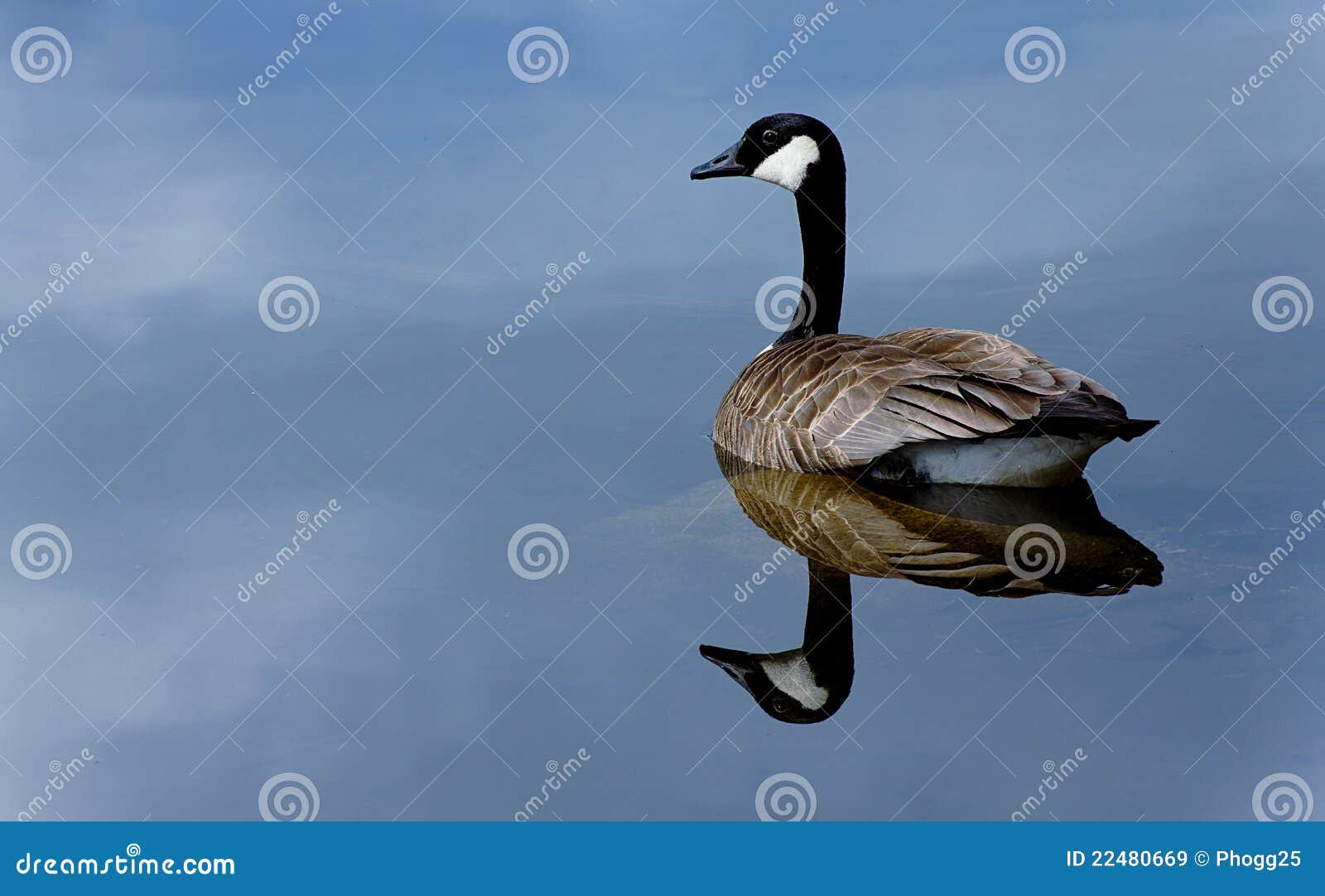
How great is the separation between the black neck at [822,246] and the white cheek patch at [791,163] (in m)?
0.07

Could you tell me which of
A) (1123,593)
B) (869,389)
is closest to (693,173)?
(869,389)

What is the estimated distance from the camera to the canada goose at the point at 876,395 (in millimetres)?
9156

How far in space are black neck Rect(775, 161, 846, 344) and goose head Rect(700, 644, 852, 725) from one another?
3.71 meters

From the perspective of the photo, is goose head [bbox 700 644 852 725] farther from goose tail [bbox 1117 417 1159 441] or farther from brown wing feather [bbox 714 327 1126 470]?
goose tail [bbox 1117 417 1159 441]

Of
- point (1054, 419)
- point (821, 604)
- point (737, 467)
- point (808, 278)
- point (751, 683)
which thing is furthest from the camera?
point (808, 278)

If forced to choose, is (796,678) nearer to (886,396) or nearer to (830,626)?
(830,626)

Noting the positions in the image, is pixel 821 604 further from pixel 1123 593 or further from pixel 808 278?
pixel 808 278

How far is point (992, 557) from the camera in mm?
8469

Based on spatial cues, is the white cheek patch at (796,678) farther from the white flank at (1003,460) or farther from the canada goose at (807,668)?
the white flank at (1003,460)

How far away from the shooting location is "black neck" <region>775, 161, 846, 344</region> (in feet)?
A: 35.4

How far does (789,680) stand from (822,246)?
4.21m

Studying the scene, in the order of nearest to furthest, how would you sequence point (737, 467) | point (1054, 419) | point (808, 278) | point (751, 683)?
point (751, 683)
point (1054, 419)
point (737, 467)
point (808, 278)

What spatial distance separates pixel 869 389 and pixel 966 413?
2.26 feet

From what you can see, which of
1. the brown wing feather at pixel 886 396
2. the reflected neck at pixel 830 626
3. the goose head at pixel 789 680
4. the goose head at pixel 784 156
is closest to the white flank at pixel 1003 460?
the brown wing feather at pixel 886 396
